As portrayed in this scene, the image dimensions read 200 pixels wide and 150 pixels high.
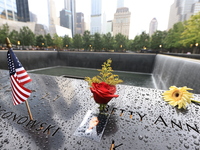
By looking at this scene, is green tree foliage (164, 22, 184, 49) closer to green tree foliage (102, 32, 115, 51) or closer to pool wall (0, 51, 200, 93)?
green tree foliage (102, 32, 115, 51)

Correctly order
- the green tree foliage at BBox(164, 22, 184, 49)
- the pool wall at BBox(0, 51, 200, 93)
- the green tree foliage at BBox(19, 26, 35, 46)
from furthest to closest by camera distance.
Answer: the green tree foliage at BBox(19, 26, 35, 46)
the green tree foliage at BBox(164, 22, 184, 49)
the pool wall at BBox(0, 51, 200, 93)

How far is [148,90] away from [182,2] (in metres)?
123

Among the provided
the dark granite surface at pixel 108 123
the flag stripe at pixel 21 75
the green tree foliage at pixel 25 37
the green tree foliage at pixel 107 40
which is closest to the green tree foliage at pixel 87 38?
the green tree foliage at pixel 107 40

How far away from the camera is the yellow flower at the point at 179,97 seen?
1846 millimetres

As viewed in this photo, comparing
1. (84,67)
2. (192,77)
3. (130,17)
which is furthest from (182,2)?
(192,77)

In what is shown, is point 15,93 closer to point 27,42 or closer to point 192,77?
point 192,77

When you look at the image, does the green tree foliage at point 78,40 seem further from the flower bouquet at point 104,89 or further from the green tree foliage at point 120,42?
the flower bouquet at point 104,89

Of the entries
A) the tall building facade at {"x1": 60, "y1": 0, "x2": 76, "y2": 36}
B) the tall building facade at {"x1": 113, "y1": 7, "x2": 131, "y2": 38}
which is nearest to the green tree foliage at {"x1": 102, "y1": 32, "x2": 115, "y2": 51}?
the tall building facade at {"x1": 113, "y1": 7, "x2": 131, "y2": 38}

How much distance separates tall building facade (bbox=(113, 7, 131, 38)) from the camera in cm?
12206

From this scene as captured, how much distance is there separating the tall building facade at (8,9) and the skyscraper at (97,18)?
99.9 meters

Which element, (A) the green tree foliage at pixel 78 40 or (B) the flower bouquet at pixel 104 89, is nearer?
(B) the flower bouquet at pixel 104 89

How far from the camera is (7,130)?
1375 millimetres

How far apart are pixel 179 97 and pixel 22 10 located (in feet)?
283

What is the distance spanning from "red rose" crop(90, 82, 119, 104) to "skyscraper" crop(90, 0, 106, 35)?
158 m
